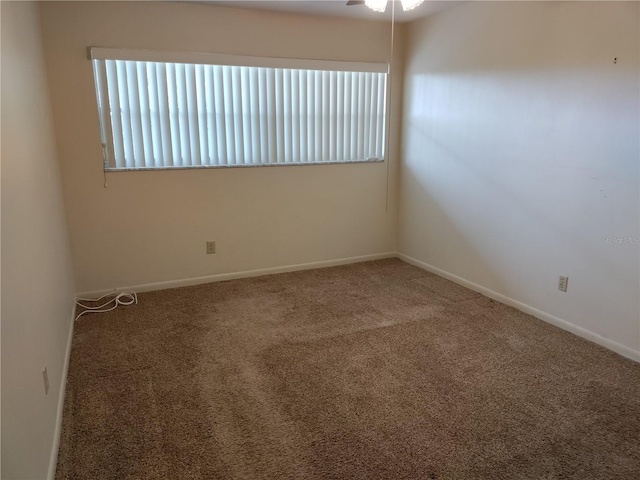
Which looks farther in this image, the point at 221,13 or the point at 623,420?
the point at 221,13

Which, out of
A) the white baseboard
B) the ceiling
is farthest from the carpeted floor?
the ceiling

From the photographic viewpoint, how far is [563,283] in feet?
10.4

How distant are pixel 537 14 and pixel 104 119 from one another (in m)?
3.31

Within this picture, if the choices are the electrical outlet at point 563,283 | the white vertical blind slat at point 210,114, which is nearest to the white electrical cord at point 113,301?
the white vertical blind slat at point 210,114

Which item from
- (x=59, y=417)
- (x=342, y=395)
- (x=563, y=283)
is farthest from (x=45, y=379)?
(x=563, y=283)

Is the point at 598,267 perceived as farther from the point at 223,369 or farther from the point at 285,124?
the point at 285,124

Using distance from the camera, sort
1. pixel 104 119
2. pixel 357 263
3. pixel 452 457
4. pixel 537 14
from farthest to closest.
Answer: pixel 357 263, pixel 104 119, pixel 537 14, pixel 452 457

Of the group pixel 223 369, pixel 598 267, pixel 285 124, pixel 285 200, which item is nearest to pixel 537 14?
pixel 598 267

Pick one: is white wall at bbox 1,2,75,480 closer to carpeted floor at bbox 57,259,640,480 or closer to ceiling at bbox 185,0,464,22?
carpeted floor at bbox 57,259,640,480

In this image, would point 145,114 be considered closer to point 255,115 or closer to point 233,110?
point 233,110

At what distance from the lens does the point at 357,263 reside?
480 centimetres

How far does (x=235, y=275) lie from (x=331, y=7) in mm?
2517

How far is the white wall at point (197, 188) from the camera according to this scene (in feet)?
11.3

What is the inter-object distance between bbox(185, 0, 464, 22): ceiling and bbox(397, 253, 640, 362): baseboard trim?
2347 mm
